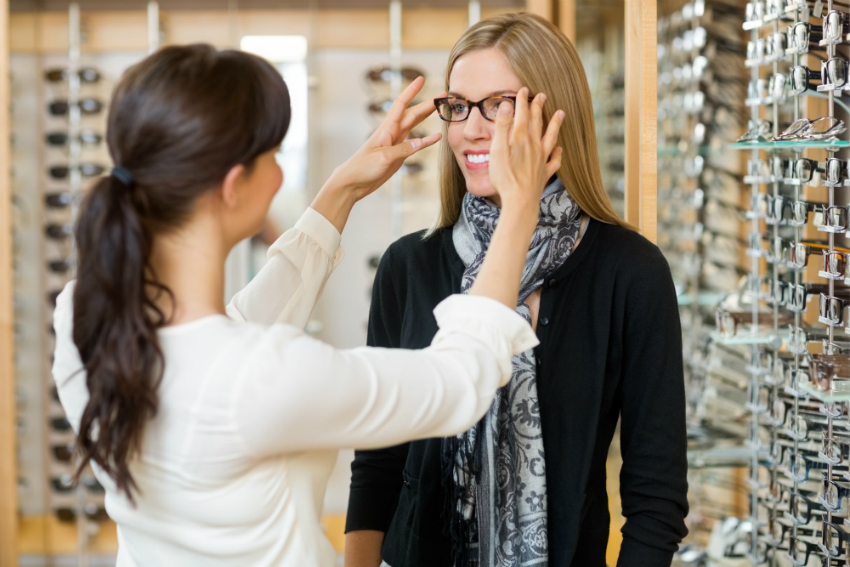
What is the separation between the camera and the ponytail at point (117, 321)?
0.94 meters

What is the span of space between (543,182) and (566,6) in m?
2.31

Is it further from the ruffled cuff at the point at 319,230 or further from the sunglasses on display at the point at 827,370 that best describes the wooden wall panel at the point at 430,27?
the sunglasses on display at the point at 827,370

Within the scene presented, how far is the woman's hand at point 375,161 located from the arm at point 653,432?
469 millimetres

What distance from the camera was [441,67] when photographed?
14.1ft

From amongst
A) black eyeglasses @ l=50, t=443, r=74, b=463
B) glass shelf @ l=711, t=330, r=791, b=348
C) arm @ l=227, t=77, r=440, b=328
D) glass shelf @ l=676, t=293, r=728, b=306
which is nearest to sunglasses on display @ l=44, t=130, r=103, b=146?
black eyeglasses @ l=50, t=443, r=74, b=463

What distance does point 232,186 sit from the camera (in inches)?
39.1

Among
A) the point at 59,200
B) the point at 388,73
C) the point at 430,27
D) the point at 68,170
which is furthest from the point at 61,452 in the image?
the point at 430,27

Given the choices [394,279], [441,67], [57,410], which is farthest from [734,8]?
[57,410]

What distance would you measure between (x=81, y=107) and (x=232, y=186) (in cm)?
351

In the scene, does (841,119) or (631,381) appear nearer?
(631,381)

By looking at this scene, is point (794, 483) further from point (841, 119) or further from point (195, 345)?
point (195, 345)

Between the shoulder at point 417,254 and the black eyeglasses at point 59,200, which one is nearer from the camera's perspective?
the shoulder at point 417,254

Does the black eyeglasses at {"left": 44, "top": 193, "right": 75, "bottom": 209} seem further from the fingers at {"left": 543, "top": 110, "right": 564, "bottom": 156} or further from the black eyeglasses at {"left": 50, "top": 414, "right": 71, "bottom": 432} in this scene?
the fingers at {"left": 543, "top": 110, "right": 564, "bottom": 156}

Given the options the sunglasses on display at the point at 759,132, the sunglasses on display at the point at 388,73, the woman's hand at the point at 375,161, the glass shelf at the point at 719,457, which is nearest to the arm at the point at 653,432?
the woman's hand at the point at 375,161
